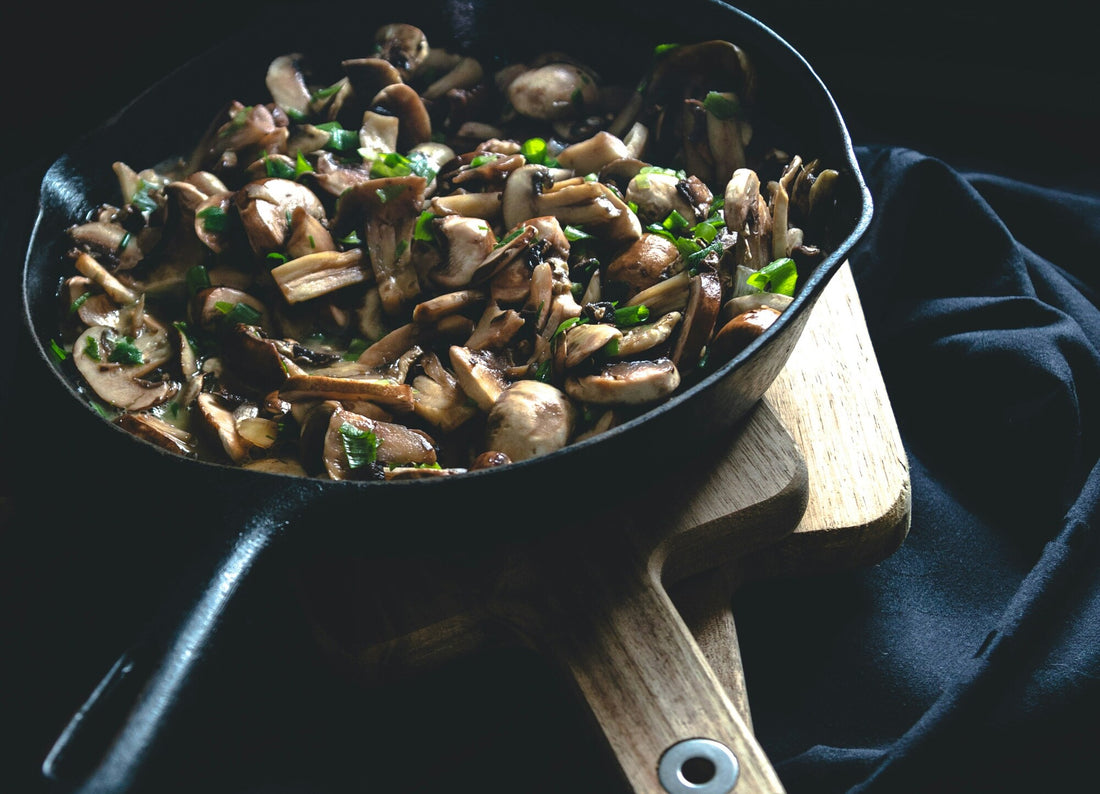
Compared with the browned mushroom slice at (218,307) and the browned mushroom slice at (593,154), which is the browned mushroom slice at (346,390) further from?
the browned mushroom slice at (593,154)

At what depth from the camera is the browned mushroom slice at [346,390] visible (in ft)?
5.52

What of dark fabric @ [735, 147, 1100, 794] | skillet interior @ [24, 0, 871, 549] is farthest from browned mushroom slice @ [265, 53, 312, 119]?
dark fabric @ [735, 147, 1100, 794]

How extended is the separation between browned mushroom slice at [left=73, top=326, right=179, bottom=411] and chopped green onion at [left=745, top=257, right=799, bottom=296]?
1.16 metres

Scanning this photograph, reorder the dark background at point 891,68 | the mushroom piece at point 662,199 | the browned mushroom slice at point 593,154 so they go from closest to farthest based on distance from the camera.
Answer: the mushroom piece at point 662,199
the browned mushroom slice at point 593,154
the dark background at point 891,68

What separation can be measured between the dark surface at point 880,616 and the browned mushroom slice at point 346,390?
0.34m

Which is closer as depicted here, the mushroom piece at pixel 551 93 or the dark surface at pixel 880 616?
the dark surface at pixel 880 616

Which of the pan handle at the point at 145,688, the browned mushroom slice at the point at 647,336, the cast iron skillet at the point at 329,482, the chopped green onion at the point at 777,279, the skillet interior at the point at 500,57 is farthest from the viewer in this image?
the chopped green onion at the point at 777,279

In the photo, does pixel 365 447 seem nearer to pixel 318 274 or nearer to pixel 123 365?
pixel 318 274

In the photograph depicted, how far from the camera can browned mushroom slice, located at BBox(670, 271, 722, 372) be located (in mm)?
1727

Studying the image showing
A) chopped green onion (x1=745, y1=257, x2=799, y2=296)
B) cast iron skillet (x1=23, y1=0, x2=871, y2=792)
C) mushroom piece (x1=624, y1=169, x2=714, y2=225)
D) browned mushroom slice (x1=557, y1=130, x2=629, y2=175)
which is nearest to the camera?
cast iron skillet (x1=23, y1=0, x2=871, y2=792)

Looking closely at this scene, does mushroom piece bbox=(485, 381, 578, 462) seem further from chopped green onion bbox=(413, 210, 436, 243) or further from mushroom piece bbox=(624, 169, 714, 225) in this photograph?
mushroom piece bbox=(624, 169, 714, 225)

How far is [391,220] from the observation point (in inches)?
78.4

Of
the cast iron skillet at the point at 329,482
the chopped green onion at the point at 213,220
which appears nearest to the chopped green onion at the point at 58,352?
the cast iron skillet at the point at 329,482

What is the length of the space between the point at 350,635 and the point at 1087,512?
1.51 metres
